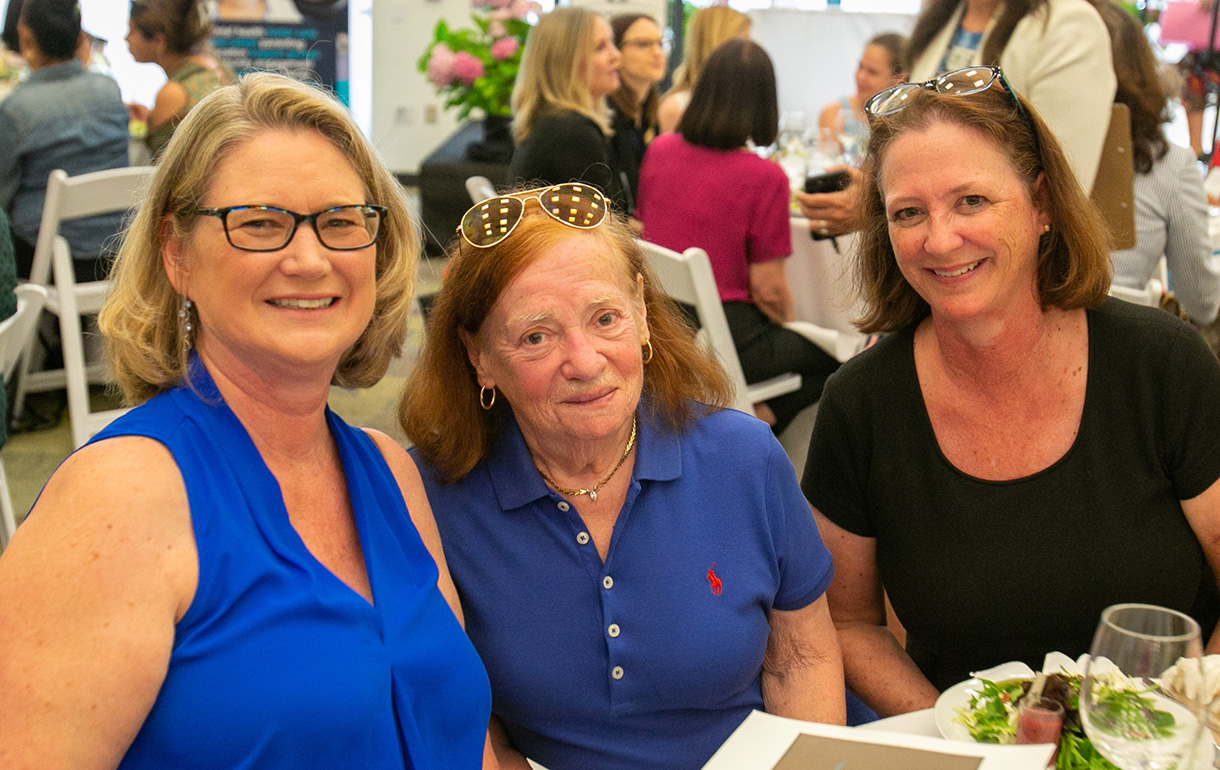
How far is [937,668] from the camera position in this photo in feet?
6.03

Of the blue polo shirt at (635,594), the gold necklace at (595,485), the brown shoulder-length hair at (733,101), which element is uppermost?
the brown shoulder-length hair at (733,101)

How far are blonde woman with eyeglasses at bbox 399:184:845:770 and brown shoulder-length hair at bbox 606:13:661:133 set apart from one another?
13.7ft

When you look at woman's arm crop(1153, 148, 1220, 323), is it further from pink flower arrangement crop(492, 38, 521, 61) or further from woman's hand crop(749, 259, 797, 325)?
pink flower arrangement crop(492, 38, 521, 61)

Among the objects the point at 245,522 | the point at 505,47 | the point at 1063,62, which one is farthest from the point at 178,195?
the point at 505,47

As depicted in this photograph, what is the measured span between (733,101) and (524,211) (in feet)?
8.27

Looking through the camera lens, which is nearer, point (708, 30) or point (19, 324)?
point (19, 324)

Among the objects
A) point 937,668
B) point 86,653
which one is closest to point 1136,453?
point 937,668

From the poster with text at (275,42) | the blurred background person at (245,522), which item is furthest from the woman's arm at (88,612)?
the poster with text at (275,42)

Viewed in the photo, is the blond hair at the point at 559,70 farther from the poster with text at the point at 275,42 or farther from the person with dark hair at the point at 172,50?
the poster with text at the point at 275,42

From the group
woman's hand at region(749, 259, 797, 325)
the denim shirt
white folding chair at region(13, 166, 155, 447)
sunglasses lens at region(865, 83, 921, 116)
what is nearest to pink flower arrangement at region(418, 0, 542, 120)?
the denim shirt

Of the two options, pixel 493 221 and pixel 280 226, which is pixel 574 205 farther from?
pixel 280 226

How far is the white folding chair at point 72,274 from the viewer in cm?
364

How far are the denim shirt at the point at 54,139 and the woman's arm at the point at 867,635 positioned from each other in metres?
4.02

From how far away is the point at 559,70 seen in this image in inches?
182
